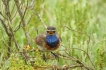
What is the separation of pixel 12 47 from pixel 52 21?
1.09m

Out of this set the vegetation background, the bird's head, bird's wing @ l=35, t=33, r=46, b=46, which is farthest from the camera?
bird's wing @ l=35, t=33, r=46, b=46

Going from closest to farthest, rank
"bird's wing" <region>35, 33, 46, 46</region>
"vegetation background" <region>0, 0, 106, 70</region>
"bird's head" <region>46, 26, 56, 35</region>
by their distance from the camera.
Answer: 1. "vegetation background" <region>0, 0, 106, 70</region>
2. "bird's head" <region>46, 26, 56, 35</region>
3. "bird's wing" <region>35, 33, 46, 46</region>

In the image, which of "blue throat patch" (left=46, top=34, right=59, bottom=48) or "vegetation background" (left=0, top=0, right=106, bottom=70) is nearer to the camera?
"vegetation background" (left=0, top=0, right=106, bottom=70)

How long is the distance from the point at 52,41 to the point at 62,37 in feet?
1.88

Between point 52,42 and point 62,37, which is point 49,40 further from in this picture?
point 62,37

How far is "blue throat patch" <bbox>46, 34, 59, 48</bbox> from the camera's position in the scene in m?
5.19

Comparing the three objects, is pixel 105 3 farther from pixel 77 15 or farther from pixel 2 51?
pixel 2 51

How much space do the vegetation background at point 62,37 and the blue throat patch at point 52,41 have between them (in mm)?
152

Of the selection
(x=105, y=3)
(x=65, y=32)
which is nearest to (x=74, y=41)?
(x=65, y=32)

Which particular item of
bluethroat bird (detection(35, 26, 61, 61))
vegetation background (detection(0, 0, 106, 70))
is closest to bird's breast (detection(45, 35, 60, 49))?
bluethroat bird (detection(35, 26, 61, 61))

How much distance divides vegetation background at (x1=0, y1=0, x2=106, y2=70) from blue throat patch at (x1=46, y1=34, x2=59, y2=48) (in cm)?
15

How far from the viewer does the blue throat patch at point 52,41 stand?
5.19 meters

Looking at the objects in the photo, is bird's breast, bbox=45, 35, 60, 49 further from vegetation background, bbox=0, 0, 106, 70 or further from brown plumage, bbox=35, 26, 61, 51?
vegetation background, bbox=0, 0, 106, 70

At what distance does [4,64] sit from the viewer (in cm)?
504
